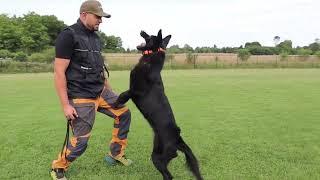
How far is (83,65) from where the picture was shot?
6219 mm

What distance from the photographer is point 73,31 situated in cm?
605

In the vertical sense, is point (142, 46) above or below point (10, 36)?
below

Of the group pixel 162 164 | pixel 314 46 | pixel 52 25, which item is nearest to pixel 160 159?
pixel 162 164

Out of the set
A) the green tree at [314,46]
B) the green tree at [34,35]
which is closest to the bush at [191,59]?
the green tree at [34,35]

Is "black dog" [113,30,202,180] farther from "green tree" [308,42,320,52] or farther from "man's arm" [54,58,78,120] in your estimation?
"green tree" [308,42,320,52]

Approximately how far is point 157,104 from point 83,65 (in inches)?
44.1

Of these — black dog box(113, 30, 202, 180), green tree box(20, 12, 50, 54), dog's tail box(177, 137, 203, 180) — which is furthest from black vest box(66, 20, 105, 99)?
green tree box(20, 12, 50, 54)

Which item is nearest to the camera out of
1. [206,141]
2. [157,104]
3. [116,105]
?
[157,104]

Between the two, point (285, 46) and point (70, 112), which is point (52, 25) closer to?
point (285, 46)

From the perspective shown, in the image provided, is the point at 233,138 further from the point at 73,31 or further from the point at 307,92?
the point at 307,92

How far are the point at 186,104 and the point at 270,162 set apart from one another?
8429mm

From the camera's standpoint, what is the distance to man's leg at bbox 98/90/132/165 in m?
6.68

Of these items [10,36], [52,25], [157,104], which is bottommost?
[157,104]

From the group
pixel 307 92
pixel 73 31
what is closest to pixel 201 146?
pixel 73 31
